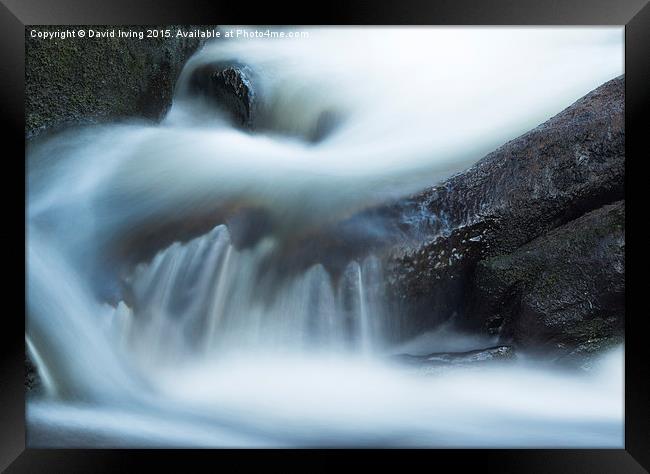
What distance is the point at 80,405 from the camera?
2.16m

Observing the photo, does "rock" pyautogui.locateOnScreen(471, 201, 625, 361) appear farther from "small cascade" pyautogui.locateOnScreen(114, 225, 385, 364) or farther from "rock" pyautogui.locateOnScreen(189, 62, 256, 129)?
"rock" pyautogui.locateOnScreen(189, 62, 256, 129)

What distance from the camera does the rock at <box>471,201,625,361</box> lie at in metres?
2.14

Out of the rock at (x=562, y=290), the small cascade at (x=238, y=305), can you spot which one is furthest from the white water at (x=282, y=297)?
the rock at (x=562, y=290)

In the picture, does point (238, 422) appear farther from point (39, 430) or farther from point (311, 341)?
point (39, 430)

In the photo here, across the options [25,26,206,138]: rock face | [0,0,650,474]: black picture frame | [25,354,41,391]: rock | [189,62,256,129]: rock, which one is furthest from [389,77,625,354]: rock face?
[25,354,41,391]: rock

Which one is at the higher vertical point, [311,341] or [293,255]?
[293,255]

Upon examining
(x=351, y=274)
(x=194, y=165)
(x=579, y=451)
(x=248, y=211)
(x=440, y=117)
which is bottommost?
(x=579, y=451)

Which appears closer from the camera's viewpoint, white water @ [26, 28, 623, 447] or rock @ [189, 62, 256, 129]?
white water @ [26, 28, 623, 447]

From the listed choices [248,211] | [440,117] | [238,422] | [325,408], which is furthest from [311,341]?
[440,117]

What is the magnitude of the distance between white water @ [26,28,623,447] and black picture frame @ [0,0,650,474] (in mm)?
56

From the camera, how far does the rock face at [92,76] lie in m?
2.11

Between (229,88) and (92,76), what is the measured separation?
0.58 metres

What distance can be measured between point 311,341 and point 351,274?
33cm

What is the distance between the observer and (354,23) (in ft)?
6.83
